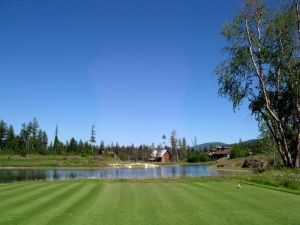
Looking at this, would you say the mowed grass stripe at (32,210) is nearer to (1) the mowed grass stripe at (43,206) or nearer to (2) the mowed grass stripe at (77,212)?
(1) the mowed grass stripe at (43,206)

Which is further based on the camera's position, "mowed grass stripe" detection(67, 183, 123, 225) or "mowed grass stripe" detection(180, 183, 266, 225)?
"mowed grass stripe" detection(180, 183, 266, 225)

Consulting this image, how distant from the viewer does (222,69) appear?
3114cm

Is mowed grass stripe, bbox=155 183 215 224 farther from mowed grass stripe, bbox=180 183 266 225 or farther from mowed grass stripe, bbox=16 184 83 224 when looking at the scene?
mowed grass stripe, bbox=16 184 83 224

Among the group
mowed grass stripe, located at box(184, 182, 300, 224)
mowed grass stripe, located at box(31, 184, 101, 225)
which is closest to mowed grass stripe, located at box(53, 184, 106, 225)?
mowed grass stripe, located at box(31, 184, 101, 225)

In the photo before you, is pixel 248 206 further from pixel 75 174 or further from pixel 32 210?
pixel 75 174

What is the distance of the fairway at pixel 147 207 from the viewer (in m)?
10.1

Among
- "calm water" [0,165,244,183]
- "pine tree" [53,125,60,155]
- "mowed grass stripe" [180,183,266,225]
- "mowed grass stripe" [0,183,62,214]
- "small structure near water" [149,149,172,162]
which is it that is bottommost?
"mowed grass stripe" [180,183,266,225]

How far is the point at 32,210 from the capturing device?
1164cm

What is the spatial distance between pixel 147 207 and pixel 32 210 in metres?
3.75

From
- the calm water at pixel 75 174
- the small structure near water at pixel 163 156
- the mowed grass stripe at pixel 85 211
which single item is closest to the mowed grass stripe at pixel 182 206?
the mowed grass stripe at pixel 85 211

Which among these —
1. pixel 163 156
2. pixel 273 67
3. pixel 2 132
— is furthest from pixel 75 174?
pixel 163 156

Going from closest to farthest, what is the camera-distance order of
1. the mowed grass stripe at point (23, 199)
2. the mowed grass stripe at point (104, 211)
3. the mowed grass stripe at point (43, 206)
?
the mowed grass stripe at point (104, 211)
the mowed grass stripe at point (43, 206)
the mowed grass stripe at point (23, 199)

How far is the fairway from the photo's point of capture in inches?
400

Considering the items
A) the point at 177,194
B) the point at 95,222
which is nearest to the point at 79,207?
the point at 95,222
